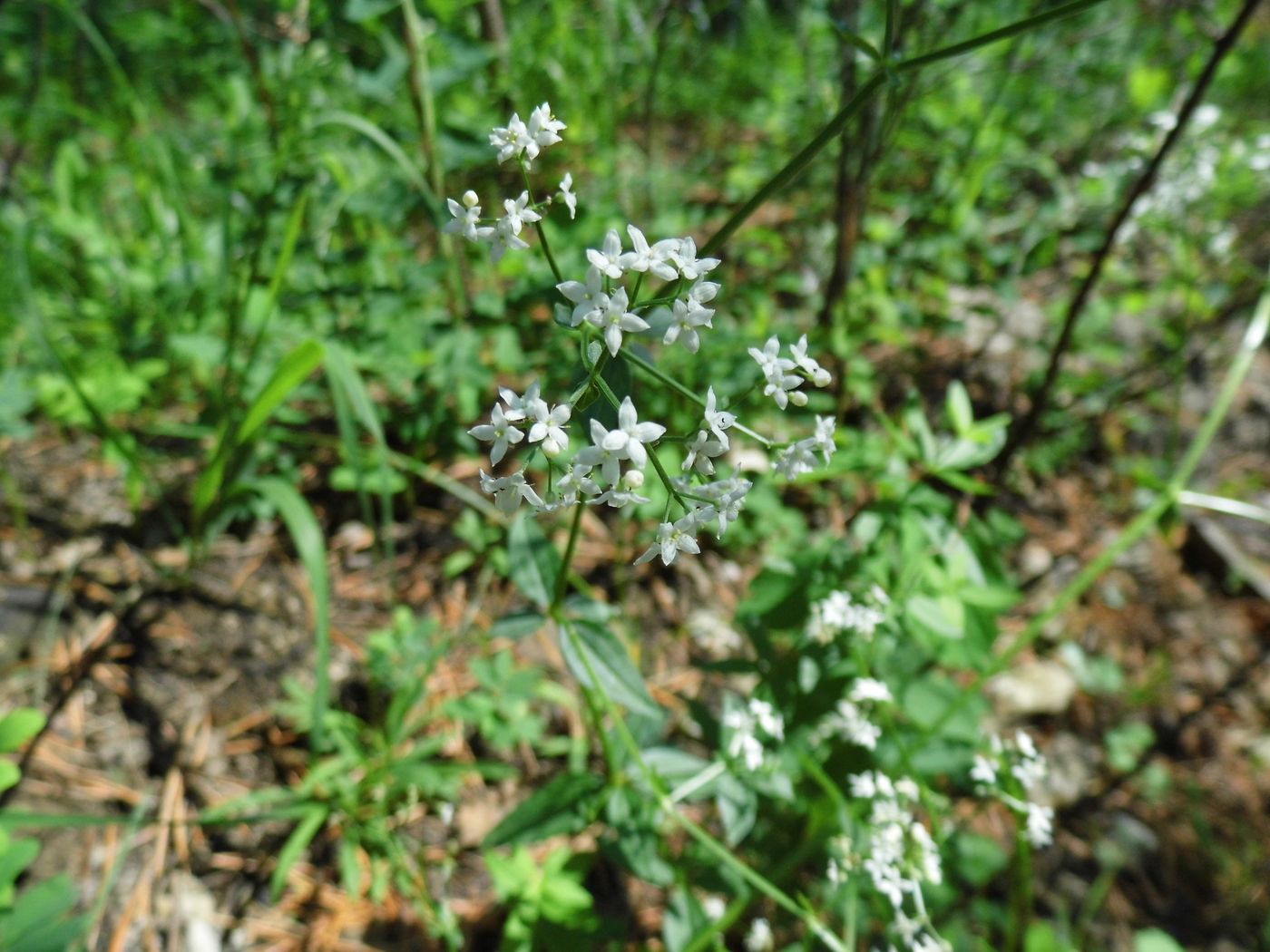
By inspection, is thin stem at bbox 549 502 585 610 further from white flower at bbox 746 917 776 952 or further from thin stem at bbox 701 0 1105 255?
white flower at bbox 746 917 776 952

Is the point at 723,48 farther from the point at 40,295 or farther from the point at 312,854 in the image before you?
the point at 312,854

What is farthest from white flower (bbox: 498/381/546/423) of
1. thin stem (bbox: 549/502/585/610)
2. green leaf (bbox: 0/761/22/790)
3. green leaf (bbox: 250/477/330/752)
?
green leaf (bbox: 0/761/22/790)

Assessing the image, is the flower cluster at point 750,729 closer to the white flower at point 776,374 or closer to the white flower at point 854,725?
the white flower at point 854,725

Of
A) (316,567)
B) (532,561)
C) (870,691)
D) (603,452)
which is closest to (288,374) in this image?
(316,567)

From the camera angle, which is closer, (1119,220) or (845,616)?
(845,616)

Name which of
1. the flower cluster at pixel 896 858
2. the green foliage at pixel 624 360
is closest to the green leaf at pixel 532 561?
the green foliage at pixel 624 360

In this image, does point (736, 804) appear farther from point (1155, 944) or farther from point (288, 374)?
point (288, 374)
